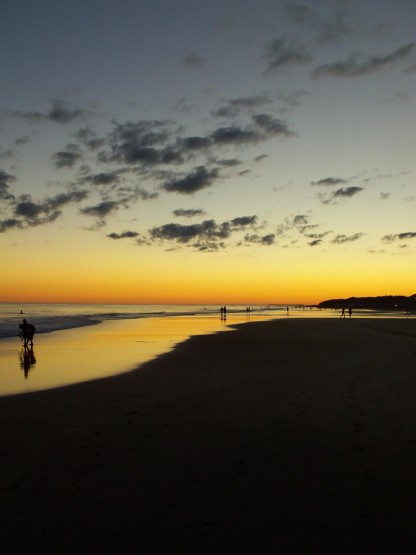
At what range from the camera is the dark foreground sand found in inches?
206

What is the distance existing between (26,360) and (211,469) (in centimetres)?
1733

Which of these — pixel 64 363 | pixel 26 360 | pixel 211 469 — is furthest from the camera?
pixel 26 360

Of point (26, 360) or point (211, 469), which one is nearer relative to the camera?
point (211, 469)

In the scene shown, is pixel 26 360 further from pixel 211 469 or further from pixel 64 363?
pixel 211 469

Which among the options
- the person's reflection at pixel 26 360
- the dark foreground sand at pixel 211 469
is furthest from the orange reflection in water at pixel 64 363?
the dark foreground sand at pixel 211 469

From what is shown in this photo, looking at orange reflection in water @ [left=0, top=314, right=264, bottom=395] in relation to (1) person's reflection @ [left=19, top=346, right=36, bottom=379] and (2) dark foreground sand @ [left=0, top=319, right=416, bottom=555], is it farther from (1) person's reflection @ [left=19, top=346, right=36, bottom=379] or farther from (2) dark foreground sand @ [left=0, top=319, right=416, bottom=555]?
(2) dark foreground sand @ [left=0, top=319, right=416, bottom=555]

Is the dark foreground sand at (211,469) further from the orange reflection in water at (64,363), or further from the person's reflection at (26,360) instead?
the person's reflection at (26,360)

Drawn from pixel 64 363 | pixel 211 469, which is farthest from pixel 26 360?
pixel 211 469

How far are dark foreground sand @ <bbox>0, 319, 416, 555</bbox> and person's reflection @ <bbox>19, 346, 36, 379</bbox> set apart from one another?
5.49 meters

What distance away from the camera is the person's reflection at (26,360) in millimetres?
19094

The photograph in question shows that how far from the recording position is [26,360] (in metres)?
22.2

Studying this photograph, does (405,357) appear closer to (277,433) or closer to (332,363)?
(332,363)

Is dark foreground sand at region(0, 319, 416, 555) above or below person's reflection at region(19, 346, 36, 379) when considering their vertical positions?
below

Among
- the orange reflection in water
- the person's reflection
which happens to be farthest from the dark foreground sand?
the person's reflection
